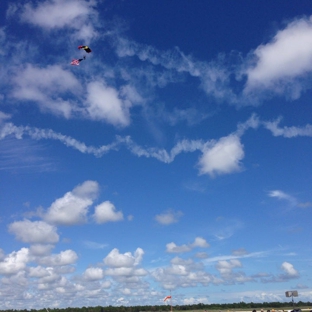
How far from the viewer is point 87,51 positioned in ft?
178

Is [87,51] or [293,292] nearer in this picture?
[87,51]

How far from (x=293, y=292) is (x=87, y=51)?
6574 centimetres

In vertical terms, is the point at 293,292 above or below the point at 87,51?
below

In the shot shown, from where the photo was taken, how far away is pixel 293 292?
80.7 m
